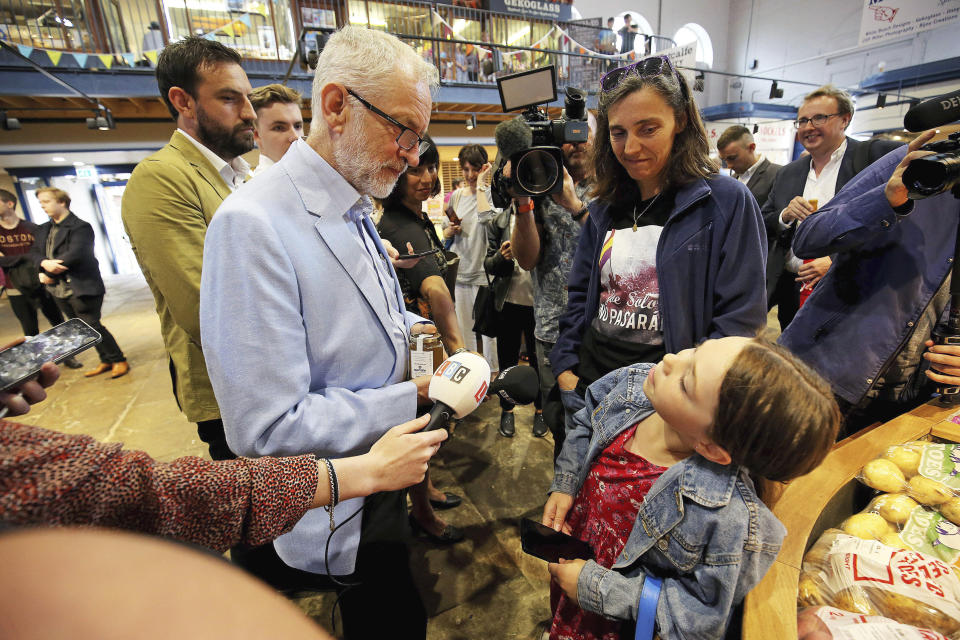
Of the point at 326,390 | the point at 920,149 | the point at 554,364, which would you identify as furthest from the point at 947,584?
the point at 326,390

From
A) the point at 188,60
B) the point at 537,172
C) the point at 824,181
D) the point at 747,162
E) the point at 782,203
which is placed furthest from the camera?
the point at 747,162

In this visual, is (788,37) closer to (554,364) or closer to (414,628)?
(554,364)

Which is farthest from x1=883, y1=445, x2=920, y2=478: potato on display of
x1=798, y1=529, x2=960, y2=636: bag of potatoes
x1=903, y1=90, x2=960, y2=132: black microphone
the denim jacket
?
x1=903, y1=90, x2=960, y2=132: black microphone

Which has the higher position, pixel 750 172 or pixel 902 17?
pixel 902 17

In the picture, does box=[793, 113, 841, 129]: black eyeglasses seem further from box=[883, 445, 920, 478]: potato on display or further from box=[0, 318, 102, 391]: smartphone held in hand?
box=[0, 318, 102, 391]: smartphone held in hand

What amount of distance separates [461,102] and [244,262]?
9201 mm

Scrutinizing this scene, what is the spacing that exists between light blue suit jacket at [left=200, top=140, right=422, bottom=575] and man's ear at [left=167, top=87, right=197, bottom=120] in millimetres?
1022

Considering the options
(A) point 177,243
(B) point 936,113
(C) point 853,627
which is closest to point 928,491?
(C) point 853,627

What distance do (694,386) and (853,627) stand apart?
507mm

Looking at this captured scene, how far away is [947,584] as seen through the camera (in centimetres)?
84

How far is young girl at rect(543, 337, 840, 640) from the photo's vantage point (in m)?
0.82

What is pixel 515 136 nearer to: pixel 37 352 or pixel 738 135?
pixel 37 352

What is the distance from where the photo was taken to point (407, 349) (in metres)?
1.13

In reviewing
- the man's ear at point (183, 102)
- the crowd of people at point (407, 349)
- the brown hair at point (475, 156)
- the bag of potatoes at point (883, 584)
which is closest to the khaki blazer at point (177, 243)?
the crowd of people at point (407, 349)
